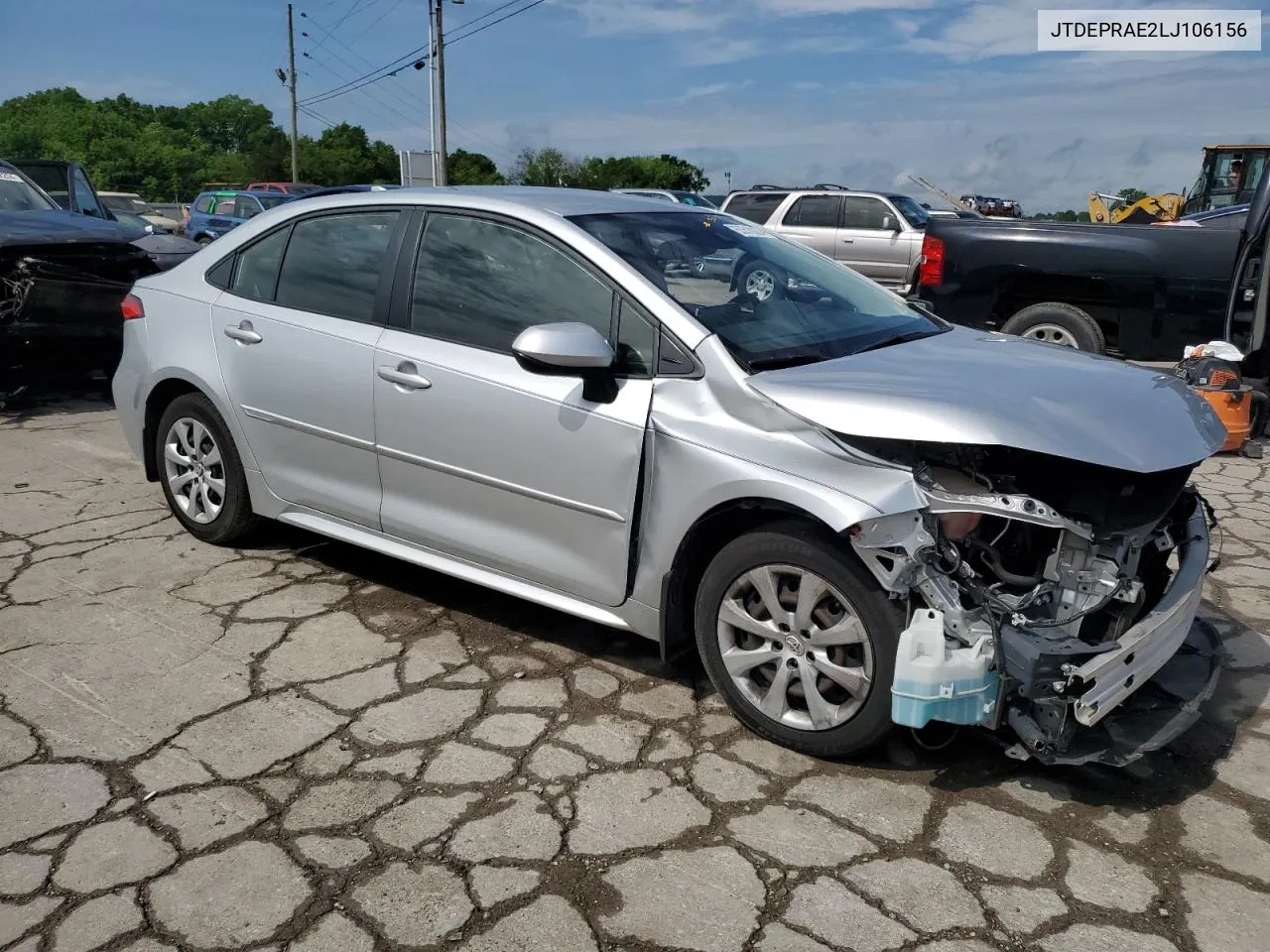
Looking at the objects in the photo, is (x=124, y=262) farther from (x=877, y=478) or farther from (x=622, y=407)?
(x=877, y=478)

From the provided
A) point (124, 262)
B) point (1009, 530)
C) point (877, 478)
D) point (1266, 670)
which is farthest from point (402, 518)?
point (124, 262)

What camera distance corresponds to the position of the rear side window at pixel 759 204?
16.6 m

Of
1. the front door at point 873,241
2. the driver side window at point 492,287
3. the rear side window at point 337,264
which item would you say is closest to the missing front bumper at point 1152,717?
the driver side window at point 492,287

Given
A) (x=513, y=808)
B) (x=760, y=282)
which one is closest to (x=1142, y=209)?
(x=760, y=282)

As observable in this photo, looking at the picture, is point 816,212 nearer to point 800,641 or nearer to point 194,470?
point 194,470

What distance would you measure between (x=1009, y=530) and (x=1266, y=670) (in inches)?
62.4

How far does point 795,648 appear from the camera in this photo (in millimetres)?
3143

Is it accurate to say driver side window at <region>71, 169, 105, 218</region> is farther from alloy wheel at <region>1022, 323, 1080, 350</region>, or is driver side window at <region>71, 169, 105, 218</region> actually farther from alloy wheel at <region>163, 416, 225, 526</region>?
alloy wheel at <region>1022, 323, 1080, 350</region>

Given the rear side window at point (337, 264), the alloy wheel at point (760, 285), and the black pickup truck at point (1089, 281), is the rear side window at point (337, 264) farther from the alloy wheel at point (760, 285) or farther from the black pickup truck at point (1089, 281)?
the black pickup truck at point (1089, 281)

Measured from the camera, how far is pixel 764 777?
125 inches

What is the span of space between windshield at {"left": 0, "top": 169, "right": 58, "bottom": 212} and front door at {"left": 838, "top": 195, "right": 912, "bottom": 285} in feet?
35.1

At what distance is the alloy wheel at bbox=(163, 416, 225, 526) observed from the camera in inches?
188

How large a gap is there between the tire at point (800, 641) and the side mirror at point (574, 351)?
26.4 inches

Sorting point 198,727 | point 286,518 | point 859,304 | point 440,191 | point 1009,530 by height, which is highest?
point 440,191
